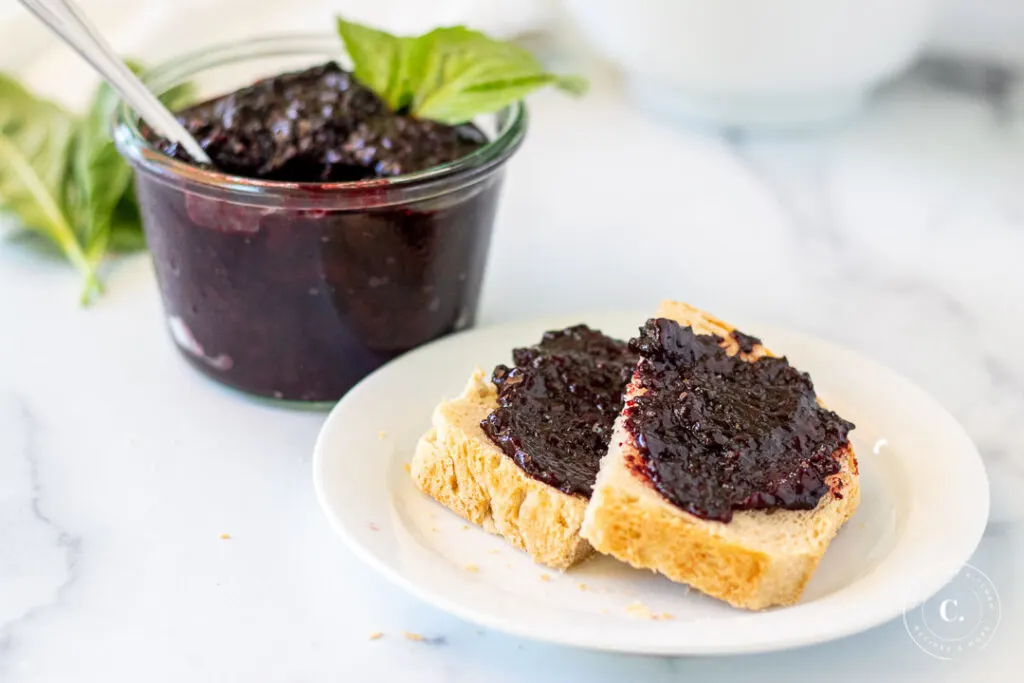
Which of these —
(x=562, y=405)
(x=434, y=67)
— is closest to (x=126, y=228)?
(x=434, y=67)

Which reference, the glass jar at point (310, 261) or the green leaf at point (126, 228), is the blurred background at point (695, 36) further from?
the glass jar at point (310, 261)

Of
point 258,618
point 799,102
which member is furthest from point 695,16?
point 258,618

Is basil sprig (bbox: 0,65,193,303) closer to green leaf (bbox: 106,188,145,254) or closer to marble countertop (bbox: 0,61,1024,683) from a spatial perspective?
green leaf (bbox: 106,188,145,254)

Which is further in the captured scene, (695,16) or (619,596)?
(695,16)

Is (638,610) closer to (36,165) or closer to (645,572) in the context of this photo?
(645,572)

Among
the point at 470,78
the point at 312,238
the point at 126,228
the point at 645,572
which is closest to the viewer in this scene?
the point at 645,572

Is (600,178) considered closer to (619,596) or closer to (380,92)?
(380,92)

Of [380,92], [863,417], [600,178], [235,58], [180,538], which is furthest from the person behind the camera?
[600,178]

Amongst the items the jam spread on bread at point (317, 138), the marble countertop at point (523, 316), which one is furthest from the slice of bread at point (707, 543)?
the jam spread on bread at point (317, 138)
